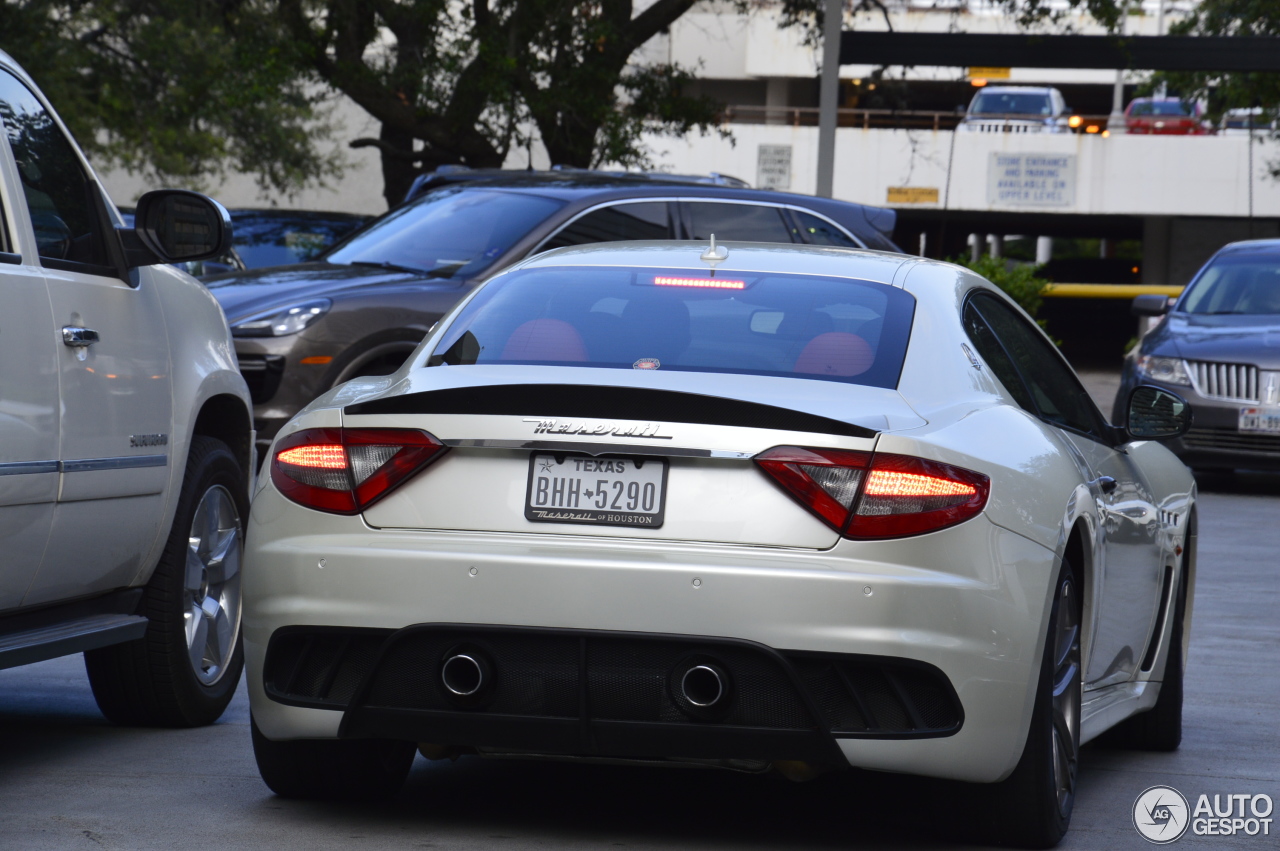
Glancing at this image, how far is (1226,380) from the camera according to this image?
1391cm

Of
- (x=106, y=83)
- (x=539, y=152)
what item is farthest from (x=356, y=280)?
(x=539, y=152)

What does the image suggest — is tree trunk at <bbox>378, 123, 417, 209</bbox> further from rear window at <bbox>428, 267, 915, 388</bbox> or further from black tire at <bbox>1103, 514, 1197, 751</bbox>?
rear window at <bbox>428, 267, 915, 388</bbox>

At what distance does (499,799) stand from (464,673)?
85 cm

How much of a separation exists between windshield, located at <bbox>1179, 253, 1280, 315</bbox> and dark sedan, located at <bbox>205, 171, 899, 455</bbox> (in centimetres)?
368

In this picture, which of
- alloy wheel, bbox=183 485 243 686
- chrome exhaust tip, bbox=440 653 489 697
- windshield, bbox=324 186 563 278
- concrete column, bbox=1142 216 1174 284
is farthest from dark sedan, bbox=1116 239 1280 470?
concrete column, bbox=1142 216 1174 284

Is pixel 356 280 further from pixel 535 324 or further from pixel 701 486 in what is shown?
pixel 701 486

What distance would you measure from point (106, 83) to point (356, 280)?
19.2 meters

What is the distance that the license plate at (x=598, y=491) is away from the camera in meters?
4.02

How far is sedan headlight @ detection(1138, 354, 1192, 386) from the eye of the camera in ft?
46.2

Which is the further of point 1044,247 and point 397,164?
point 1044,247

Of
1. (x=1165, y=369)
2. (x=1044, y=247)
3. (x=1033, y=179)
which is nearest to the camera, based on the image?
(x=1165, y=369)

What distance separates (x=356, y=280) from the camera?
10.4 meters

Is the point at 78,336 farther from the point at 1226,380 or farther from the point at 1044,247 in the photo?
the point at 1044,247

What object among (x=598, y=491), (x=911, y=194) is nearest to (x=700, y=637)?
(x=598, y=491)
